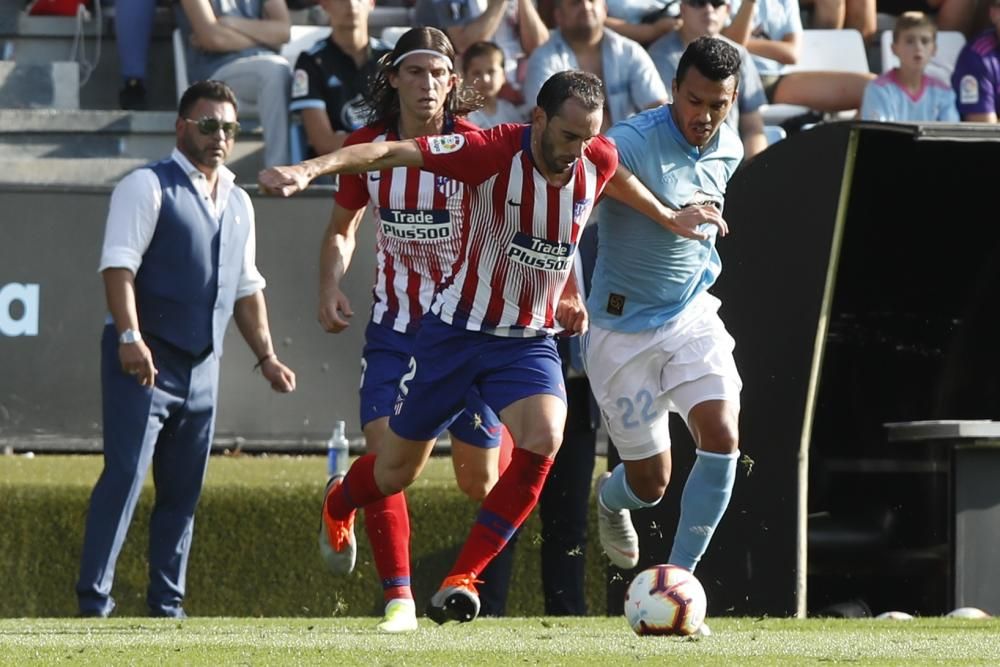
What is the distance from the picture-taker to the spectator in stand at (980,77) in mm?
12812

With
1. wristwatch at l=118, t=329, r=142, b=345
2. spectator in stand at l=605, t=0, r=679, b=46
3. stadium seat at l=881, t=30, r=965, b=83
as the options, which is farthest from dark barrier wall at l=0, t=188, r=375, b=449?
stadium seat at l=881, t=30, r=965, b=83

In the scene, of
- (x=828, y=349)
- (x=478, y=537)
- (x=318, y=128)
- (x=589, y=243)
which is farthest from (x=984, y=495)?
(x=318, y=128)

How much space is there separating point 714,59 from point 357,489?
7.29 ft

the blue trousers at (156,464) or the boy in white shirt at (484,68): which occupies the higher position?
the boy in white shirt at (484,68)

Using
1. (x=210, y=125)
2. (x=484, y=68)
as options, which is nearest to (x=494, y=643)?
(x=210, y=125)

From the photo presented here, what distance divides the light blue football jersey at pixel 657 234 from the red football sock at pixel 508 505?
1.09 m

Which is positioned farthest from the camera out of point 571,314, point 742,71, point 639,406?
point 742,71


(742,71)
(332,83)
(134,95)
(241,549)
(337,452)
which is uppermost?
(742,71)

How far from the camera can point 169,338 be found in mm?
8688

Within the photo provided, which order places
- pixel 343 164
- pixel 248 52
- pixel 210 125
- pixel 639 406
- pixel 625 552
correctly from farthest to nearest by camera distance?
pixel 248 52, pixel 210 125, pixel 625 552, pixel 639 406, pixel 343 164

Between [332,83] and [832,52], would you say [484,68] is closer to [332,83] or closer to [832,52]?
[332,83]

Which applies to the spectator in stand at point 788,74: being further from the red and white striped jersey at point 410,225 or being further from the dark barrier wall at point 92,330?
the red and white striped jersey at point 410,225

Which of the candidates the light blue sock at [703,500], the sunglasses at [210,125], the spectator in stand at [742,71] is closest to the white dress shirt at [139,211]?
the sunglasses at [210,125]

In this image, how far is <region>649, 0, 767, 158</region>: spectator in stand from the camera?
12055mm
